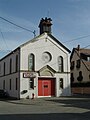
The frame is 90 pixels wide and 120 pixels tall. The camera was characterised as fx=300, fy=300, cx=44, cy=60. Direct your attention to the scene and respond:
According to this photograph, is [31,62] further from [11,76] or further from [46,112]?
[46,112]

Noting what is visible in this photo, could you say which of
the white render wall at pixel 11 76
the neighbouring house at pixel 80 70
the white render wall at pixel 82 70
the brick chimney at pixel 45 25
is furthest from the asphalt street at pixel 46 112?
the white render wall at pixel 82 70

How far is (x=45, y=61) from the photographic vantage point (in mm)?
41094

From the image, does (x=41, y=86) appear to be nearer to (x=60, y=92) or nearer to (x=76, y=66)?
(x=60, y=92)

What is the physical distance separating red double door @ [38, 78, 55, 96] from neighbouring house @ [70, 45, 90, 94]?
12728 mm

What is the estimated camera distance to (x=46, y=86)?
41.2m

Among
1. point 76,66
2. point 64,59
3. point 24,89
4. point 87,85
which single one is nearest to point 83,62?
point 76,66

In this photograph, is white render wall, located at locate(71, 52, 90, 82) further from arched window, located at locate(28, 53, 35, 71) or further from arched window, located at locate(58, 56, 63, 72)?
arched window, located at locate(28, 53, 35, 71)

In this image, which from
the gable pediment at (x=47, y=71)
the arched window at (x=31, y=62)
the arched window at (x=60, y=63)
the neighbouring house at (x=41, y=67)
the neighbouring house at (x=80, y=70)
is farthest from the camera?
the neighbouring house at (x=80, y=70)

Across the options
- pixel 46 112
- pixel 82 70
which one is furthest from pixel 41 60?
pixel 82 70

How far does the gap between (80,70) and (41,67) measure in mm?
22625

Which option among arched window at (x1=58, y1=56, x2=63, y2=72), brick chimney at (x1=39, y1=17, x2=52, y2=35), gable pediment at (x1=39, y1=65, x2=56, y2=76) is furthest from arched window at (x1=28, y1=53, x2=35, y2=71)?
brick chimney at (x1=39, y1=17, x2=52, y2=35)

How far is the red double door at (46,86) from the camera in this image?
40747mm

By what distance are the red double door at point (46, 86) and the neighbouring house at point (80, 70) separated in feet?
41.8

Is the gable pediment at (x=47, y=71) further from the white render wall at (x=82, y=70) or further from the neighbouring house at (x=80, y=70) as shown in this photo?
the white render wall at (x=82, y=70)
